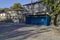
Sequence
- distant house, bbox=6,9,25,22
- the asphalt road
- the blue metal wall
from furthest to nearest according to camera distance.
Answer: distant house, bbox=6,9,25,22
the blue metal wall
the asphalt road

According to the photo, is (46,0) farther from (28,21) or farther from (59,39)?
(59,39)

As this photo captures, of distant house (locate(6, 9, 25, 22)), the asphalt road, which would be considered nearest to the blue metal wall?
distant house (locate(6, 9, 25, 22))

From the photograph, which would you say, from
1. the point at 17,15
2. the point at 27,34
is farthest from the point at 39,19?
the point at 27,34

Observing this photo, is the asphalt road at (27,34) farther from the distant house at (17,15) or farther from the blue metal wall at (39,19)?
the distant house at (17,15)

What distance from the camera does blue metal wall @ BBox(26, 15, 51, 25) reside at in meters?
33.4

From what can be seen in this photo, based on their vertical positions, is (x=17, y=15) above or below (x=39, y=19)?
above

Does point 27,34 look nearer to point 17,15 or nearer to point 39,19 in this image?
point 39,19

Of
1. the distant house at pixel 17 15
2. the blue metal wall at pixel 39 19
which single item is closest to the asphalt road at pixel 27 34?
the blue metal wall at pixel 39 19

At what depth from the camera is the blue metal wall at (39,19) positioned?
33.4m

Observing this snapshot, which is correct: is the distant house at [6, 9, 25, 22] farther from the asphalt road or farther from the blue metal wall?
the asphalt road

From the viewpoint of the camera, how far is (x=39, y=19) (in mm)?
35062

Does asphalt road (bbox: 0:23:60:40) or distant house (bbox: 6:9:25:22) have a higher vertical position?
distant house (bbox: 6:9:25:22)

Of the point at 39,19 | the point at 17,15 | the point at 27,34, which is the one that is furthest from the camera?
the point at 17,15

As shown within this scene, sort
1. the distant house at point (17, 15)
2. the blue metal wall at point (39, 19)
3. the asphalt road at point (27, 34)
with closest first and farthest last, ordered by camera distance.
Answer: the asphalt road at point (27, 34) → the blue metal wall at point (39, 19) → the distant house at point (17, 15)
